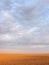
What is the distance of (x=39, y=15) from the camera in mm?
1601

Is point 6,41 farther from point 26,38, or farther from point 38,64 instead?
point 38,64

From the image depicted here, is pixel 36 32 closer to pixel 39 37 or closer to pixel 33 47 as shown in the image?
pixel 39 37

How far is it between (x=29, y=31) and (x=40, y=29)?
0.40 ft

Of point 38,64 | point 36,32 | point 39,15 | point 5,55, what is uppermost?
point 39,15

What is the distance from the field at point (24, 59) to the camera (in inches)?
52.7

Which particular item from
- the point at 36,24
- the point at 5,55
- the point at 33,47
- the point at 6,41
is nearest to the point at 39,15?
the point at 36,24

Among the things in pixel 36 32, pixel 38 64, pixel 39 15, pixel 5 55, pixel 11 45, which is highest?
pixel 39 15

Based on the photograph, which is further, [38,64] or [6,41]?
[6,41]

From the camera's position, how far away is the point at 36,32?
1617mm

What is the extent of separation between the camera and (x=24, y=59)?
1.36m

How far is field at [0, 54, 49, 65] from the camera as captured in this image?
1.34 metres

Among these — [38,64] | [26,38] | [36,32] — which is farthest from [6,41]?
[38,64]

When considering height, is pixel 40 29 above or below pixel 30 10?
below

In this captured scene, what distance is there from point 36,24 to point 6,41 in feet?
1.22
